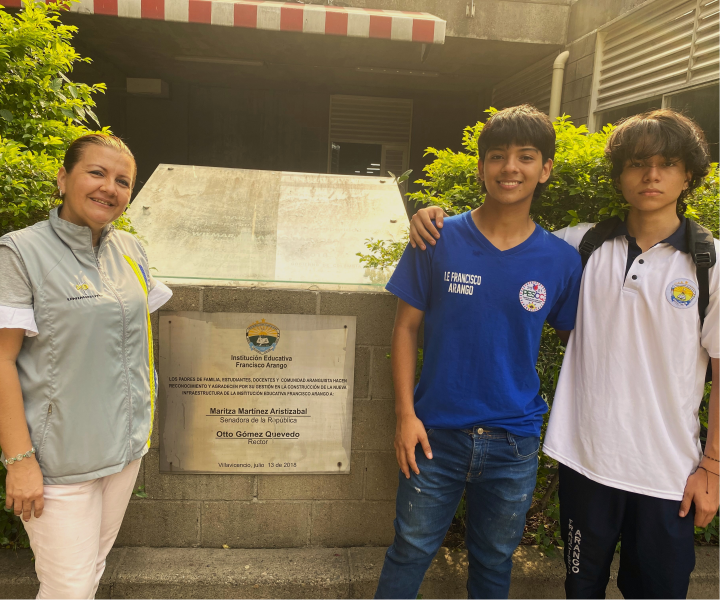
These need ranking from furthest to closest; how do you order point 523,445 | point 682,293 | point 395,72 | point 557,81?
point 395,72 → point 557,81 → point 523,445 → point 682,293

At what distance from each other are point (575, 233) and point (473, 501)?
1.01 metres

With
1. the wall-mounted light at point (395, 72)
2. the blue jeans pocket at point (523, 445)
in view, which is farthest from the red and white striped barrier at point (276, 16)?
the blue jeans pocket at point (523, 445)

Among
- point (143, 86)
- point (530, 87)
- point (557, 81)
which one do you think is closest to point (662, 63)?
point (557, 81)

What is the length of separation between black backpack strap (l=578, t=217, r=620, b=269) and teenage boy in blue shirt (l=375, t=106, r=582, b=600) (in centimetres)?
6

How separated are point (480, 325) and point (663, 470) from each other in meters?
0.70

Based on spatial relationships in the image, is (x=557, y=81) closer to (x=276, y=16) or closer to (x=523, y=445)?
(x=276, y=16)

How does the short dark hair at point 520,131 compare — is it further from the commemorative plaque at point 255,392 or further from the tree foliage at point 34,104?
the tree foliage at point 34,104

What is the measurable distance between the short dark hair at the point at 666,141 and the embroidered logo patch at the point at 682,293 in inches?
14.5

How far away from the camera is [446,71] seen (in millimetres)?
8273

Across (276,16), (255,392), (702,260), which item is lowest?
(255,392)

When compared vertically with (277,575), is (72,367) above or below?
above

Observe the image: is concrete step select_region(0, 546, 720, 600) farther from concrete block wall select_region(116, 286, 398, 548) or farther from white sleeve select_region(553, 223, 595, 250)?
white sleeve select_region(553, 223, 595, 250)

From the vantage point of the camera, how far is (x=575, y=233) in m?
1.95

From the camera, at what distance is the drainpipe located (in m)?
6.92
